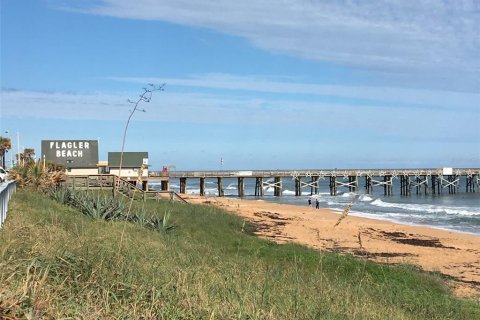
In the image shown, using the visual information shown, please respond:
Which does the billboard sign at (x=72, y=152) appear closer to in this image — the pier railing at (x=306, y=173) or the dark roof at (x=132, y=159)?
the dark roof at (x=132, y=159)

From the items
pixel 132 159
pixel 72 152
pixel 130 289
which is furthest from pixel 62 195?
pixel 132 159

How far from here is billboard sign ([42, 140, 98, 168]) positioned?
58.6 m

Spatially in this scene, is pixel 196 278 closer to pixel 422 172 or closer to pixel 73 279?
pixel 73 279

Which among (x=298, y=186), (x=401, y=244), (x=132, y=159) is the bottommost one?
(x=401, y=244)

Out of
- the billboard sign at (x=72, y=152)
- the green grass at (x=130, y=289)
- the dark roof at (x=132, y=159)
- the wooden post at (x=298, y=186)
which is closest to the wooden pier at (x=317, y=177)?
the wooden post at (x=298, y=186)

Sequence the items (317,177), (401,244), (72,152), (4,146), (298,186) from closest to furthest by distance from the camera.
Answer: (401,244) < (4,146) < (72,152) < (298,186) < (317,177)

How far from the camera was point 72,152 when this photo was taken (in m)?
59.0

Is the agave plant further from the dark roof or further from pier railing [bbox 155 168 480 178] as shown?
pier railing [bbox 155 168 480 178]

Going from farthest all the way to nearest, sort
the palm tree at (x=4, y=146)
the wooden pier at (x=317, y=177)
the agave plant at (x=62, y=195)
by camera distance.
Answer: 1. the wooden pier at (x=317, y=177)
2. the palm tree at (x=4, y=146)
3. the agave plant at (x=62, y=195)

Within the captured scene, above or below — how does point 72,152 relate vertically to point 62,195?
above

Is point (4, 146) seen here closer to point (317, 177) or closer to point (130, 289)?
point (317, 177)

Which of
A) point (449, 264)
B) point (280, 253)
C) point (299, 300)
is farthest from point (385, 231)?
point (299, 300)

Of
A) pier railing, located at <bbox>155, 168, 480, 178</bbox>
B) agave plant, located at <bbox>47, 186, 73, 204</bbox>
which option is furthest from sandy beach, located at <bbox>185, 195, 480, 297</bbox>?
pier railing, located at <bbox>155, 168, 480, 178</bbox>

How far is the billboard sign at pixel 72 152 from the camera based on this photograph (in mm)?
58625
